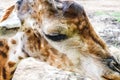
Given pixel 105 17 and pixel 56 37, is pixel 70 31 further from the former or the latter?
pixel 105 17

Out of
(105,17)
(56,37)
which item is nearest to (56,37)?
(56,37)

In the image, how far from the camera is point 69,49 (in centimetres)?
178

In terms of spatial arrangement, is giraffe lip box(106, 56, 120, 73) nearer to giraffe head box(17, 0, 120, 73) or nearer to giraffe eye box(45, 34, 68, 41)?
giraffe head box(17, 0, 120, 73)

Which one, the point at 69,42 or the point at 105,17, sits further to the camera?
the point at 105,17

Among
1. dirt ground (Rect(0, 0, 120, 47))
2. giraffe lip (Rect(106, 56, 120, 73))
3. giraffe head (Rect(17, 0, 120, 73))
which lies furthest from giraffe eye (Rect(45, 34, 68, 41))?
dirt ground (Rect(0, 0, 120, 47))

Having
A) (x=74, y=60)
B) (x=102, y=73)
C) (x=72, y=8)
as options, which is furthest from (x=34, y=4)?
(x=102, y=73)

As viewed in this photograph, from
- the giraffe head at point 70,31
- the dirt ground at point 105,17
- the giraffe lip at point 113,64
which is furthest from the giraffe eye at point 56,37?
the dirt ground at point 105,17

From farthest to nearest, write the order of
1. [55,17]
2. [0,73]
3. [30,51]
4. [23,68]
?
[23,68] → [0,73] → [30,51] → [55,17]

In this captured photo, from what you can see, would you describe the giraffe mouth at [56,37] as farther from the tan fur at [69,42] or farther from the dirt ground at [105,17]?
the dirt ground at [105,17]

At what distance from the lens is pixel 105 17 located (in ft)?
20.2

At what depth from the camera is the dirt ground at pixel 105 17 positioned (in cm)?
503

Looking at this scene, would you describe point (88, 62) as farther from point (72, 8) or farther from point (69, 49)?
point (72, 8)

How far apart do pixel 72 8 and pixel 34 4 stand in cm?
17

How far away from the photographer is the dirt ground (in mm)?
5027
